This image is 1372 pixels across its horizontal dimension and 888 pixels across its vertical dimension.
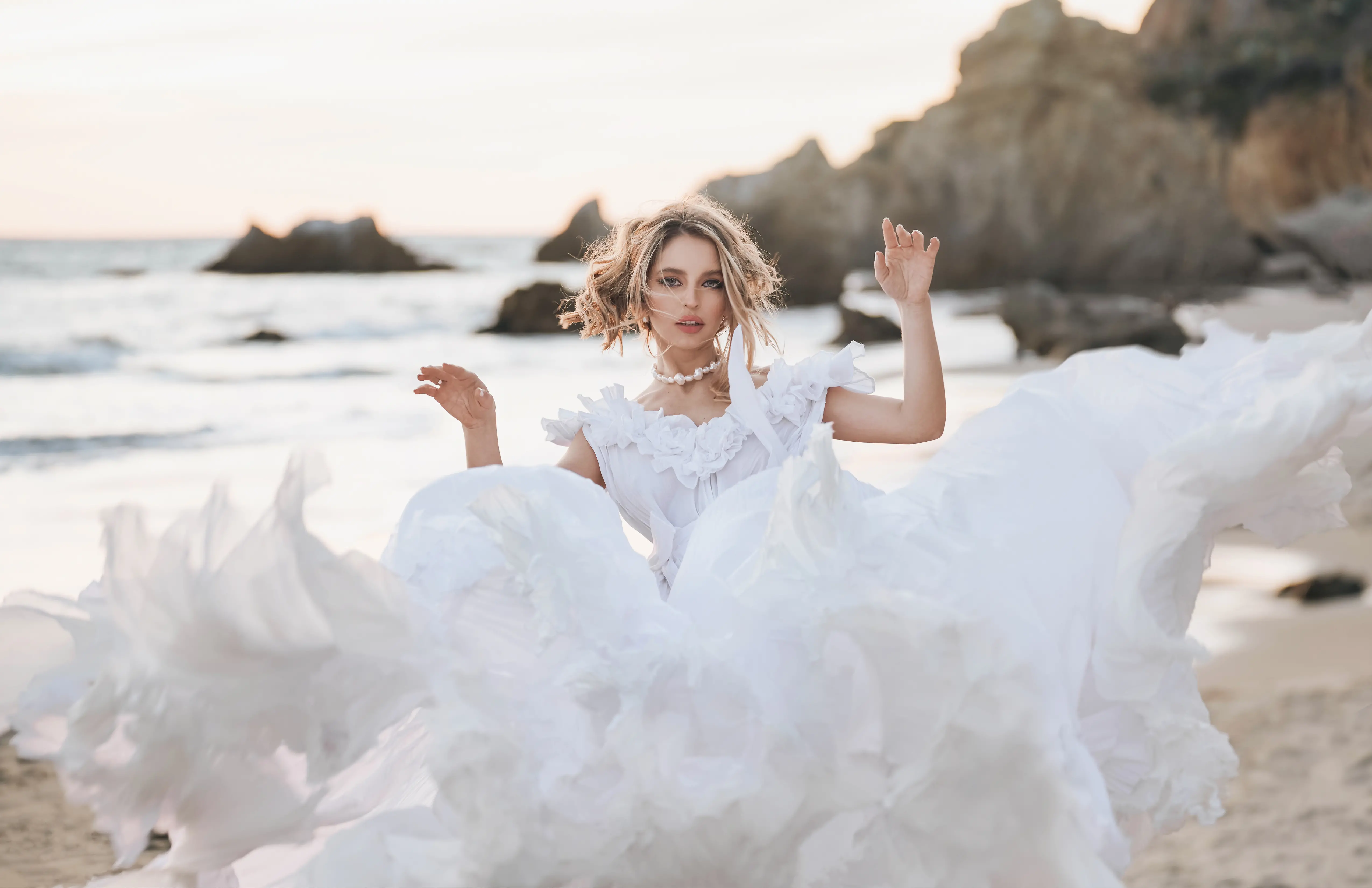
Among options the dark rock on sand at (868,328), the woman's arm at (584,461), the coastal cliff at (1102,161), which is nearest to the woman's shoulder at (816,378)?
the woman's arm at (584,461)

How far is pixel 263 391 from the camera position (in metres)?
14.6

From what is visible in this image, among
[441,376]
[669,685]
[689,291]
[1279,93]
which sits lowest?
[669,685]

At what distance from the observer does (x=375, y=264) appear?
3775cm

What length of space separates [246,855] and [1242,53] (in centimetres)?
2970

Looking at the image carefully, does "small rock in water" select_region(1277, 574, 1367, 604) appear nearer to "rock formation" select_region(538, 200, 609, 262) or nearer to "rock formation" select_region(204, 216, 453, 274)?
"rock formation" select_region(538, 200, 609, 262)

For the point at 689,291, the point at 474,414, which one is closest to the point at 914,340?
the point at 689,291

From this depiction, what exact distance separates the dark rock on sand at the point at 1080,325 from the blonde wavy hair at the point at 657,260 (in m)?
Answer: 10.7

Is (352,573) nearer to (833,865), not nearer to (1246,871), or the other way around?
(833,865)

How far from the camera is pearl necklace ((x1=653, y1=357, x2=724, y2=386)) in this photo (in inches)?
125

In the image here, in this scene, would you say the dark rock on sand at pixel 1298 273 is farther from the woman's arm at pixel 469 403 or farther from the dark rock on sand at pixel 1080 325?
the woman's arm at pixel 469 403

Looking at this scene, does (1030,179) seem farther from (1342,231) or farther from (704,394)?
(704,394)

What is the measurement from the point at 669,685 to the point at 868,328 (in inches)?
675

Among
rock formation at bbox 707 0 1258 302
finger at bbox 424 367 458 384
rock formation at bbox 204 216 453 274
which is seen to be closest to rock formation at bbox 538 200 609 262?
rock formation at bbox 707 0 1258 302

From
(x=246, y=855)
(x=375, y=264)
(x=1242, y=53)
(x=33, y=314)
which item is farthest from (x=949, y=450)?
(x=375, y=264)
